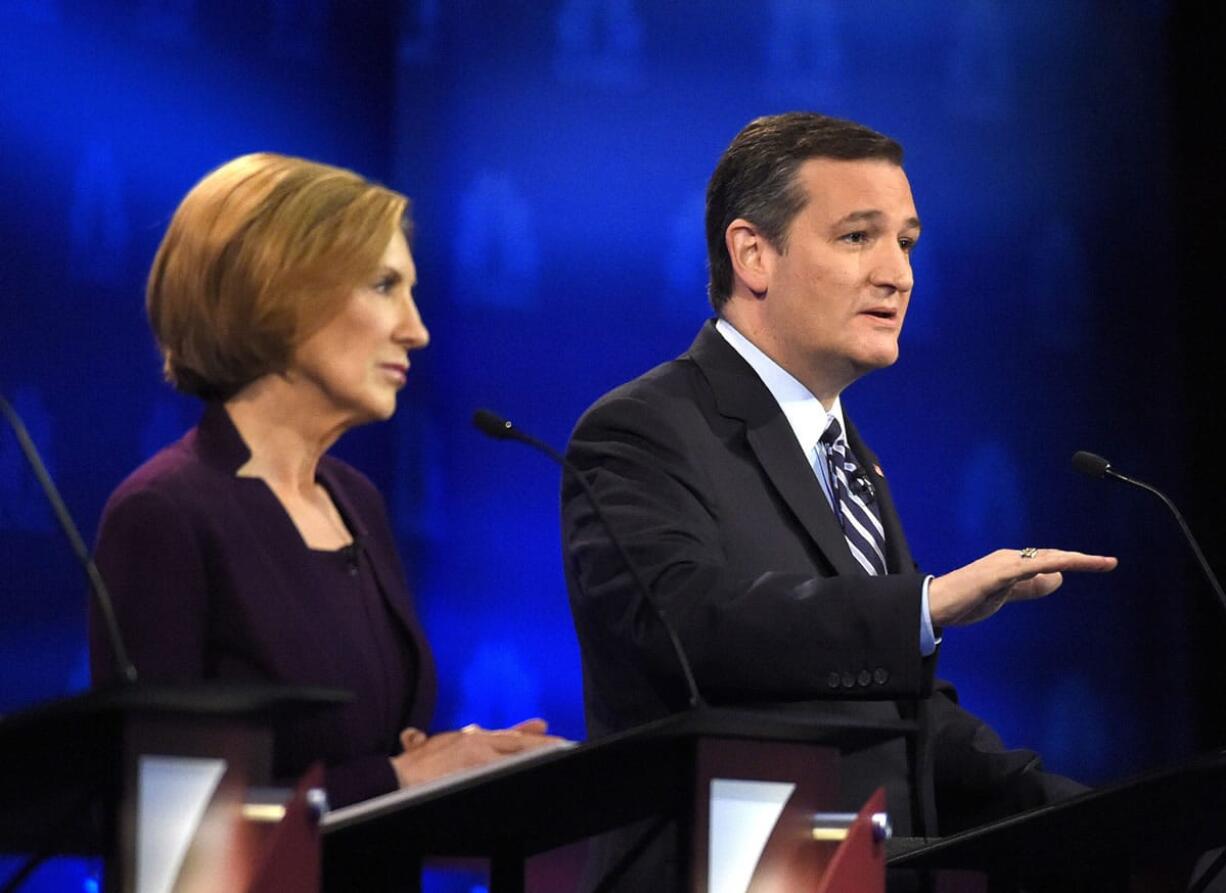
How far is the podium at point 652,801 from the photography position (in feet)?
5.88

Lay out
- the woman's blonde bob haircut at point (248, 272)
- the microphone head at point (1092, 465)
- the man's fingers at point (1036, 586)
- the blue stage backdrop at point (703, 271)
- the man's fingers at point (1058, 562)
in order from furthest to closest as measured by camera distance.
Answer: the blue stage backdrop at point (703, 271) → the microphone head at point (1092, 465) → the man's fingers at point (1036, 586) → the man's fingers at point (1058, 562) → the woman's blonde bob haircut at point (248, 272)

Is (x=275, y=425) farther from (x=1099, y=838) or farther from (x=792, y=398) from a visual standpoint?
(x=1099, y=838)

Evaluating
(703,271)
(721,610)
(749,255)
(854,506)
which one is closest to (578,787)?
(721,610)

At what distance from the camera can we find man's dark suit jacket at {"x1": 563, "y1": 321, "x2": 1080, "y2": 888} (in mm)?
2471

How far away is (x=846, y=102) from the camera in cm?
455

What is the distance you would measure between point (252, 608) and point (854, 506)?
3.76ft

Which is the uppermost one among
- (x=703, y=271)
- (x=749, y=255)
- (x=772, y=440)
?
(x=703, y=271)

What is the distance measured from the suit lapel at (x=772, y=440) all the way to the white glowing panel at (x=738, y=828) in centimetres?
86

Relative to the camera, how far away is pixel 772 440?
2.84 m

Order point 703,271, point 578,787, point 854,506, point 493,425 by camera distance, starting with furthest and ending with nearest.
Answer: point 703,271
point 854,506
point 493,425
point 578,787

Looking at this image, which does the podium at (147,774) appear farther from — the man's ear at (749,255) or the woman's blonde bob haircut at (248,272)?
the man's ear at (749,255)

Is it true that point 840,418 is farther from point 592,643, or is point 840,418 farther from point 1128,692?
point 1128,692

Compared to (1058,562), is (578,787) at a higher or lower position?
lower

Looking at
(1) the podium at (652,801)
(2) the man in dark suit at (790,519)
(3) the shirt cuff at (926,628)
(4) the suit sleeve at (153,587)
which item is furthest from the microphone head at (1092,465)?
(4) the suit sleeve at (153,587)
